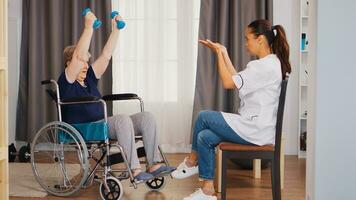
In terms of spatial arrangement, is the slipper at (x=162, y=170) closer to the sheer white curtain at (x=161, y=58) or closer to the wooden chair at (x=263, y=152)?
the wooden chair at (x=263, y=152)

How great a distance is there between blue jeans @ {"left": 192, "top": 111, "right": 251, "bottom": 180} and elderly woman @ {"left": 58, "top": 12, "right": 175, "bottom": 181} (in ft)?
1.04

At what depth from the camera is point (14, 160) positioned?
16.1ft

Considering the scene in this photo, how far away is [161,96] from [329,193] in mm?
3089

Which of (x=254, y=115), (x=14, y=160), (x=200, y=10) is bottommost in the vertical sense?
(x=14, y=160)

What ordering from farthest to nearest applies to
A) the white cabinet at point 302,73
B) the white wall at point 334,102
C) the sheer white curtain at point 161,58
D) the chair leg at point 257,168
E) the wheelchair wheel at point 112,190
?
the sheer white curtain at point 161,58
the white cabinet at point 302,73
the chair leg at point 257,168
the wheelchair wheel at point 112,190
the white wall at point 334,102

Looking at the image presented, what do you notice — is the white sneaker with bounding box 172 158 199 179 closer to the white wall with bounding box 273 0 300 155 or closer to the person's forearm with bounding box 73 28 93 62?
the person's forearm with bounding box 73 28 93 62

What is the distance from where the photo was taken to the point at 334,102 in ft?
7.98

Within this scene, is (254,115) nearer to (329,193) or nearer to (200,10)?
(329,193)

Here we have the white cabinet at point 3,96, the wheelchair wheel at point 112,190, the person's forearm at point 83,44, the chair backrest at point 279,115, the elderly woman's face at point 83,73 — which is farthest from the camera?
the elderly woman's face at point 83,73

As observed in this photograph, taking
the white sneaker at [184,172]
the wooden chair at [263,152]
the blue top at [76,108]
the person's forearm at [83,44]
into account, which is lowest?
the white sneaker at [184,172]

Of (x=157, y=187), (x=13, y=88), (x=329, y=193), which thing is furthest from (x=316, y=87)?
(x=13, y=88)

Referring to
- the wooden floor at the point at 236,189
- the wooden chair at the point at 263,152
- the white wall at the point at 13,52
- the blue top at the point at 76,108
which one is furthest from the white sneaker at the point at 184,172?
the white wall at the point at 13,52

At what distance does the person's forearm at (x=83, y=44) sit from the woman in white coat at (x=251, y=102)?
2.57 feet

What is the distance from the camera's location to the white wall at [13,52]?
17.7 feet
